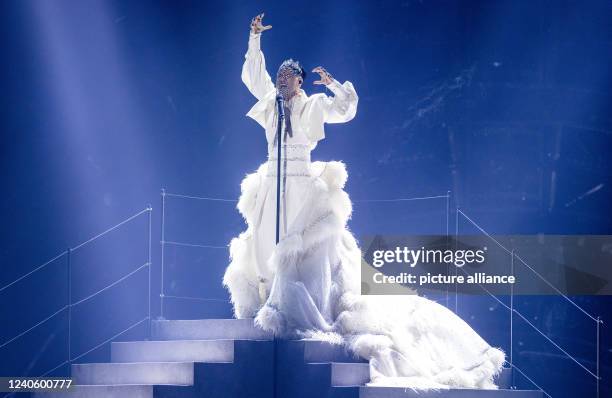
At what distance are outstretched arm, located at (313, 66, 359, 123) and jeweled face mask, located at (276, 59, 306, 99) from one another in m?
0.15

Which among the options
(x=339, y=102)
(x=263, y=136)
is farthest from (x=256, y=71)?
(x=263, y=136)

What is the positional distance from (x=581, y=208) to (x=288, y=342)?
2685mm


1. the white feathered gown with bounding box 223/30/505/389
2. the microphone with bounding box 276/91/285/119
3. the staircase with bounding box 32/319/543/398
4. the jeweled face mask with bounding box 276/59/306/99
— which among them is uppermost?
the jeweled face mask with bounding box 276/59/306/99

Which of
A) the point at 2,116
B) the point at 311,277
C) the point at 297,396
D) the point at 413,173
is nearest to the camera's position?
the point at 297,396

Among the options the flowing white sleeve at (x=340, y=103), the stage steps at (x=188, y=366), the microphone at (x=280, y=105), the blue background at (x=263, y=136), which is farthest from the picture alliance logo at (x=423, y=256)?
the stage steps at (x=188, y=366)

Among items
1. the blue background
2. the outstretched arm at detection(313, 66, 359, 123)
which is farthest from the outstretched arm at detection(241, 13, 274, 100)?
the blue background

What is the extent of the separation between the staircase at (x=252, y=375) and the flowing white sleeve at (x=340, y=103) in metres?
1.28

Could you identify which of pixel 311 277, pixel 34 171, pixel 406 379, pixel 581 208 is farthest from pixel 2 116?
pixel 581 208

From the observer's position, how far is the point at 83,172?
8695mm

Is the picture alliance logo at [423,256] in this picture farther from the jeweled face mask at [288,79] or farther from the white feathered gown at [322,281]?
the jeweled face mask at [288,79]

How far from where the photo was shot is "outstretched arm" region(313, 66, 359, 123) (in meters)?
7.45

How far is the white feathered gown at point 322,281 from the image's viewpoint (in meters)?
7.14

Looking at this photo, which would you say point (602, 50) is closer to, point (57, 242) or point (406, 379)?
point (406, 379)

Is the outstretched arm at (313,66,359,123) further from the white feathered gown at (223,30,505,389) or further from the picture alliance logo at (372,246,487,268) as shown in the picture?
the picture alliance logo at (372,246,487,268)
